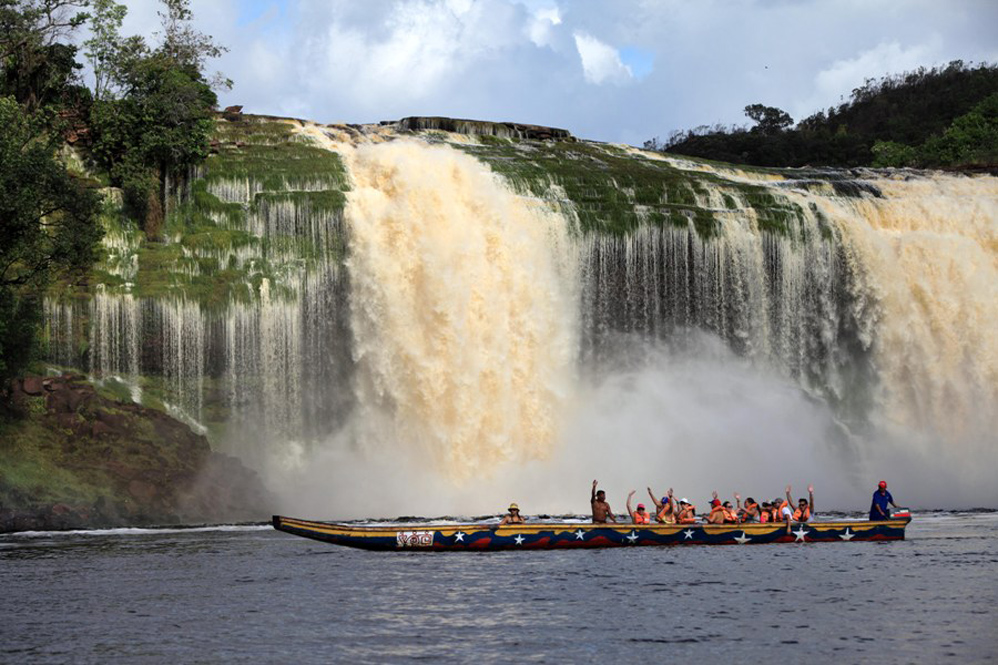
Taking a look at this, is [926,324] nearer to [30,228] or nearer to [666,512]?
[666,512]

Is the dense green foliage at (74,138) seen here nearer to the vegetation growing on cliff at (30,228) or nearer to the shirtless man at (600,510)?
the vegetation growing on cliff at (30,228)

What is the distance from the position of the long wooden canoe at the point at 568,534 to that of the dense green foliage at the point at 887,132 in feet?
157

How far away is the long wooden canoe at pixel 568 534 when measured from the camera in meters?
32.0

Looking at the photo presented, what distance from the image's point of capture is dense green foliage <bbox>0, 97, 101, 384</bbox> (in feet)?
138

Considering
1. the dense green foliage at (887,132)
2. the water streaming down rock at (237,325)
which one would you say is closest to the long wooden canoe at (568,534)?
the water streaming down rock at (237,325)

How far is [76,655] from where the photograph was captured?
21203 mm

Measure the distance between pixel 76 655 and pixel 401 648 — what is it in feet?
15.8

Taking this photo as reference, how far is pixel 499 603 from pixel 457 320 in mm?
22010

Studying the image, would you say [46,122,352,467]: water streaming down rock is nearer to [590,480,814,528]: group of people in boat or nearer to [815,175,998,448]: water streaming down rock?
[590,480,814,528]: group of people in boat

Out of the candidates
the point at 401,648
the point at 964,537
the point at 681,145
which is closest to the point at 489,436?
the point at 964,537

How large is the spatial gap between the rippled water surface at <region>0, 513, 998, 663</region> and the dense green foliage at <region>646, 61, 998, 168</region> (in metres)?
53.4

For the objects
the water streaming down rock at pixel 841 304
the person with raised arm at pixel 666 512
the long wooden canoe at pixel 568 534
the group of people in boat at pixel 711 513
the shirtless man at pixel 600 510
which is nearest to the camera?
the long wooden canoe at pixel 568 534

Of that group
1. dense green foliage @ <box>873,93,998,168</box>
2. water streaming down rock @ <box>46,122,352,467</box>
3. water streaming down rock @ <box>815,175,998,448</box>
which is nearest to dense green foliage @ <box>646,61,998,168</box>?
dense green foliage @ <box>873,93,998,168</box>

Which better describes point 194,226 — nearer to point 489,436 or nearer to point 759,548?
point 489,436
